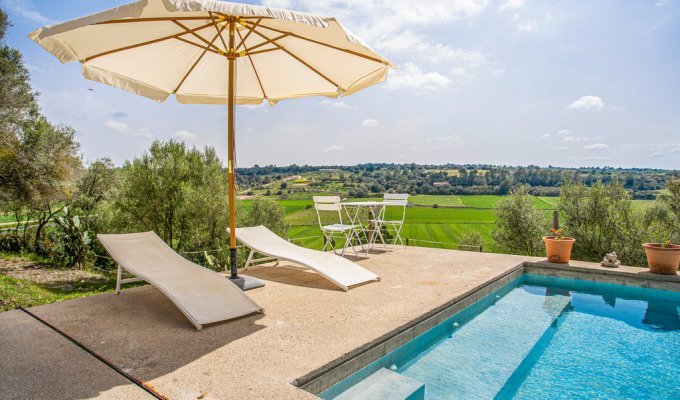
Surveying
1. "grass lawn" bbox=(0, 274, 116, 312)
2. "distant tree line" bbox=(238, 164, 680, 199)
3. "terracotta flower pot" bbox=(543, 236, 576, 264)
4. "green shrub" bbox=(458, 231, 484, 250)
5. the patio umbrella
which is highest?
the patio umbrella

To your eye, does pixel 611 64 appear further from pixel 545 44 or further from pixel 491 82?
pixel 491 82

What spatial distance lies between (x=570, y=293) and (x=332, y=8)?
6147 mm

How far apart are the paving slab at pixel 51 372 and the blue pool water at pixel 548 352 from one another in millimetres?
1277

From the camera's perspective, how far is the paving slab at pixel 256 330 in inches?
89.5

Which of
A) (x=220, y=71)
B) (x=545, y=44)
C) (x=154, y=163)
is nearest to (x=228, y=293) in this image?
(x=220, y=71)

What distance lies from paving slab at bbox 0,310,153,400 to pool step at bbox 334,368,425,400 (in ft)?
4.05

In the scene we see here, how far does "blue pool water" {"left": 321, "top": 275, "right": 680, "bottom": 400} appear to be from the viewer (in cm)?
284

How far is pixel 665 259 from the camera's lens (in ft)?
17.3

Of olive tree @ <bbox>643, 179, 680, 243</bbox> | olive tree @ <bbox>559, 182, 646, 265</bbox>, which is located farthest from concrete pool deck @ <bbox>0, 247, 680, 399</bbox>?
olive tree @ <bbox>643, 179, 680, 243</bbox>

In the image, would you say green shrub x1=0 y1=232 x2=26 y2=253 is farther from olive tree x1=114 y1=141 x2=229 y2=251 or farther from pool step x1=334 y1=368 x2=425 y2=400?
pool step x1=334 y1=368 x2=425 y2=400

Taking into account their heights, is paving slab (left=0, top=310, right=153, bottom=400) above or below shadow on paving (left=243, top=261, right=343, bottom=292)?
above

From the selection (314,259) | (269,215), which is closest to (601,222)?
(314,259)

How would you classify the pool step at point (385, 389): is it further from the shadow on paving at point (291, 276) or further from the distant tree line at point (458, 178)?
the distant tree line at point (458, 178)

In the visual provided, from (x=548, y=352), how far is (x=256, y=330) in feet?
8.58
